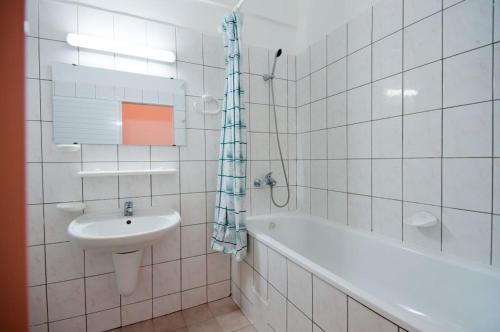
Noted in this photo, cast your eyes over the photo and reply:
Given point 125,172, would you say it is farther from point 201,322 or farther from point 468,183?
point 468,183

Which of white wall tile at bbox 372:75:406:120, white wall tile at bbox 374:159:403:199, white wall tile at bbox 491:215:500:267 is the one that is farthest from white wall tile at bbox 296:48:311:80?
white wall tile at bbox 491:215:500:267

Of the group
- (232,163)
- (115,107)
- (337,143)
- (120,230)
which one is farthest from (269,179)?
(115,107)

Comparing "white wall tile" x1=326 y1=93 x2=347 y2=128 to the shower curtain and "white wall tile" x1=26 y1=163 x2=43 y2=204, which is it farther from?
"white wall tile" x1=26 y1=163 x2=43 y2=204

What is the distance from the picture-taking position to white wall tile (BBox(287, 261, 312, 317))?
1.05 m

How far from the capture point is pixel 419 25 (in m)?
1.19

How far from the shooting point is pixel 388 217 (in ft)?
4.50

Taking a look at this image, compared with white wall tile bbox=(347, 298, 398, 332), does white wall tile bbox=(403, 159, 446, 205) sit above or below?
above

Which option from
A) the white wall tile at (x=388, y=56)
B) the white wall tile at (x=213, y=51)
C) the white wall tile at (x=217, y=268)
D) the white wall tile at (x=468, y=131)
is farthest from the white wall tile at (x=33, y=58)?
the white wall tile at (x=468, y=131)

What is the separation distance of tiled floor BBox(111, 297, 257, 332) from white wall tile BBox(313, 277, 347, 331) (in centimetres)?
72

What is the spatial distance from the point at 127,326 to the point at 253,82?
2.09m

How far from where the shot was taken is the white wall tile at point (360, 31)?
4.77ft

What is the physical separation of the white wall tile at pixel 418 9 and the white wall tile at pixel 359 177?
0.83m

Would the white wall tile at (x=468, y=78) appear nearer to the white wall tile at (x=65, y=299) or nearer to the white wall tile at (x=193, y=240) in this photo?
the white wall tile at (x=193, y=240)

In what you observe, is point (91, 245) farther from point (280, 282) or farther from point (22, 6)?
point (22, 6)
